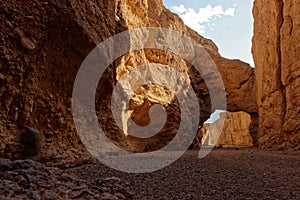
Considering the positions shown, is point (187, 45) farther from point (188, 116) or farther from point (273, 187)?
point (273, 187)

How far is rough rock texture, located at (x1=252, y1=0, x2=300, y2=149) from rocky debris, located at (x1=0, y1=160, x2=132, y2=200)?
6.51 metres

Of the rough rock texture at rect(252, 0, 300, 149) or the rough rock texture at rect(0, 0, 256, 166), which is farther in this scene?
the rough rock texture at rect(252, 0, 300, 149)

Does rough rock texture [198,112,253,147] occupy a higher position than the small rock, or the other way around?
the small rock

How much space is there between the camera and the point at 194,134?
11484mm

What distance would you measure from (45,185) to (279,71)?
26.8ft

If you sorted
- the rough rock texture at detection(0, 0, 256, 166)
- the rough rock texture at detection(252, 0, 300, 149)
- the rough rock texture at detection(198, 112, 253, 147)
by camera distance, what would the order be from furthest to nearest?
1. the rough rock texture at detection(198, 112, 253, 147)
2. the rough rock texture at detection(252, 0, 300, 149)
3. the rough rock texture at detection(0, 0, 256, 166)

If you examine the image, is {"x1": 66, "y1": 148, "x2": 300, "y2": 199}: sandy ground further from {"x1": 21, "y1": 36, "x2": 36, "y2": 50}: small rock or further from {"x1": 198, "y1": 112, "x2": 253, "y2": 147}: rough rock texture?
{"x1": 198, "y1": 112, "x2": 253, "y2": 147}: rough rock texture

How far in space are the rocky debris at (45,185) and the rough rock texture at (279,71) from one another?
651 cm

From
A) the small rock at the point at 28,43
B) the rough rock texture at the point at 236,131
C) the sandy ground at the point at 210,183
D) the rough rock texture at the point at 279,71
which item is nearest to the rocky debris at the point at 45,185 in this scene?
the sandy ground at the point at 210,183

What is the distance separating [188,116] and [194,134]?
989 mm

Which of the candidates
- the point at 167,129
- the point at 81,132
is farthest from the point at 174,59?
the point at 81,132

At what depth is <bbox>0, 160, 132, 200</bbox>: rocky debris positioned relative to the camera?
54.6 inches

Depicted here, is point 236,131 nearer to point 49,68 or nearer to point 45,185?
point 49,68

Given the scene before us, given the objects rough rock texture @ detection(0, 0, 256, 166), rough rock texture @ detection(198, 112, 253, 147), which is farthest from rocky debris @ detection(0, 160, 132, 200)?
rough rock texture @ detection(198, 112, 253, 147)
